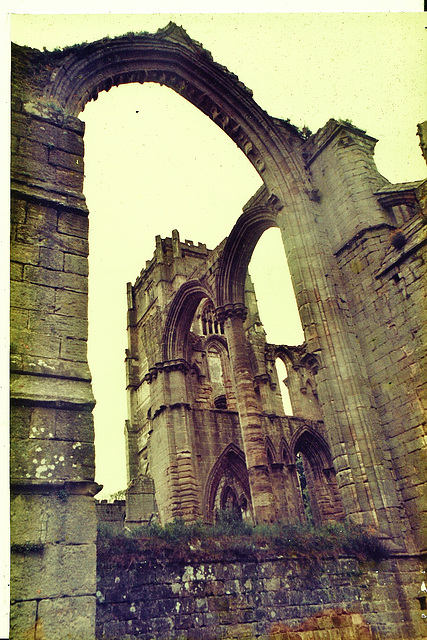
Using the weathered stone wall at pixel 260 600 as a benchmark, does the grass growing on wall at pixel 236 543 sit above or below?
above

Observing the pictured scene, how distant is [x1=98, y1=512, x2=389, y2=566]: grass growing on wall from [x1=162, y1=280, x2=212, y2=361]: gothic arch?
1053 cm

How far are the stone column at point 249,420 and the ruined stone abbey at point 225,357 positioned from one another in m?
0.05

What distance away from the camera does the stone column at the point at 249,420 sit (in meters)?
11.3

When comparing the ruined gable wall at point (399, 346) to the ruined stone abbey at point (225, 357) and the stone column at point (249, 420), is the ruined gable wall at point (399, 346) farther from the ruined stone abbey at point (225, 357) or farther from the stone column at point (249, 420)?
the stone column at point (249, 420)

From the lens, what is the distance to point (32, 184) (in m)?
5.17

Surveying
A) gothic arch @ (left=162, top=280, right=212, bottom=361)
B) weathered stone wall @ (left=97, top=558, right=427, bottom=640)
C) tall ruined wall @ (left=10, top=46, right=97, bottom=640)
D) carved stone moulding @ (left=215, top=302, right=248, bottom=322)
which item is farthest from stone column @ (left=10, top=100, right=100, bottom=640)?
gothic arch @ (left=162, top=280, right=212, bottom=361)

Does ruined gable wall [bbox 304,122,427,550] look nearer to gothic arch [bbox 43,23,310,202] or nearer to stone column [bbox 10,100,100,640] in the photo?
gothic arch [bbox 43,23,310,202]

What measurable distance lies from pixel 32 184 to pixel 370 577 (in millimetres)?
6890

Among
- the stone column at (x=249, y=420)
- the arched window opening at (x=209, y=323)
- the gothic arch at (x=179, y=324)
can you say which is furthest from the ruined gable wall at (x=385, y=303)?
the arched window opening at (x=209, y=323)

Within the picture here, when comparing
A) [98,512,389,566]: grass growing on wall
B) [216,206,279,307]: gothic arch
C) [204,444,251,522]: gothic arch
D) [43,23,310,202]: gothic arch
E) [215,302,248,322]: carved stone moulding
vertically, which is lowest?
[98,512,389,566]: grass growing on wall

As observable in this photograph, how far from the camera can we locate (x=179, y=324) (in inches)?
727

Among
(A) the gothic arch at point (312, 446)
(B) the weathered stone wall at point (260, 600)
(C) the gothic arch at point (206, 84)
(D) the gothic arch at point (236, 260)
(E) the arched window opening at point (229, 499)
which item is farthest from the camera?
(A) the gothic arch at point (312, 446)

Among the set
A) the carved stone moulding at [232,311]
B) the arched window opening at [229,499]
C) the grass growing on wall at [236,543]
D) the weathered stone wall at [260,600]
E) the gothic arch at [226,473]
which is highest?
the carved stone moulding at [232,311]

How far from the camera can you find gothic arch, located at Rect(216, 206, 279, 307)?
13.9m
